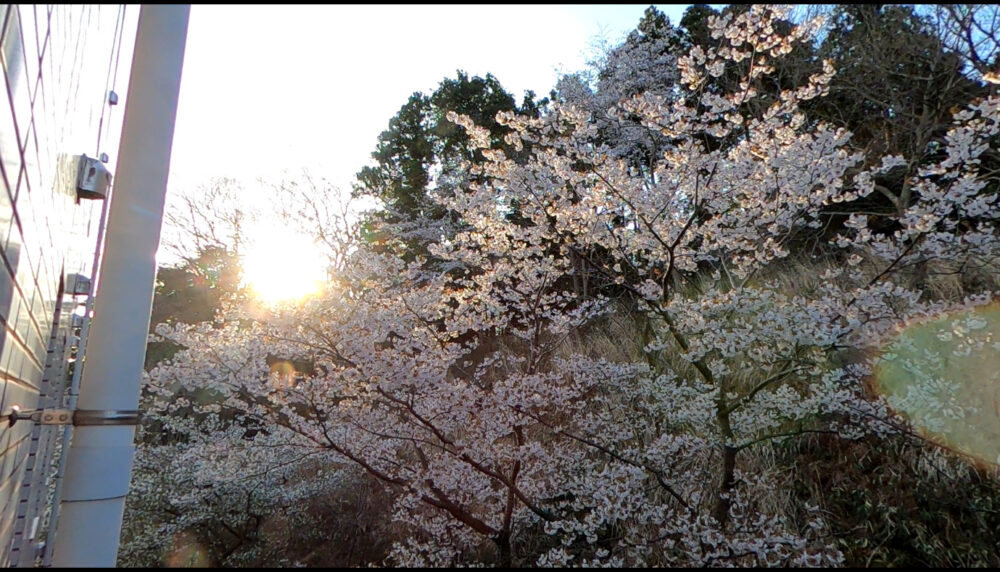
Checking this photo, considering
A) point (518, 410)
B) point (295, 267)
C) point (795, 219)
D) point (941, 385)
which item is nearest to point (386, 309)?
point (518, 410)

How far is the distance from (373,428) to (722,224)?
3.75m

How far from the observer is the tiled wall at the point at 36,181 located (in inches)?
51.3

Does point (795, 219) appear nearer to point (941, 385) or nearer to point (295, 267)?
point (941, 385)

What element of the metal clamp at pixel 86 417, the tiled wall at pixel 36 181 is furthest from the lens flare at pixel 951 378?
the tiled wall at pixel 36 181

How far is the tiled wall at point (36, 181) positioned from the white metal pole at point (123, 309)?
21 centimetres

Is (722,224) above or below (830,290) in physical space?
above

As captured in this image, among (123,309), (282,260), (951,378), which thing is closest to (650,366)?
(951,378)

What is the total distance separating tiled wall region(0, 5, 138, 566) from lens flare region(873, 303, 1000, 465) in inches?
201

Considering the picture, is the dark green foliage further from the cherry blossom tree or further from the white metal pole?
the white metal pole

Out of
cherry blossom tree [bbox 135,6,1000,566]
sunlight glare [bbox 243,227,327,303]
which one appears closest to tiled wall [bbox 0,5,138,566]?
cherry blossom tree [bbox 135,6,1000,566]

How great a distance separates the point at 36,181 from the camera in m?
1.62

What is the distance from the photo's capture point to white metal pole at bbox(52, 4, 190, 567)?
1.45 meters

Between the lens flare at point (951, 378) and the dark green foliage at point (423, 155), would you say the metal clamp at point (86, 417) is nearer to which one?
the lens flare at point (951, 378)

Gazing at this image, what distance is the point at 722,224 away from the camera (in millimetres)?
4945
